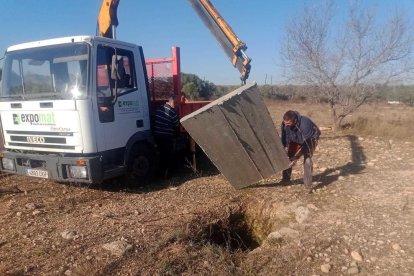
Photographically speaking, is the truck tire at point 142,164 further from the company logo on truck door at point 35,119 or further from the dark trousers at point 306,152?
the dark trousers at point 306,152

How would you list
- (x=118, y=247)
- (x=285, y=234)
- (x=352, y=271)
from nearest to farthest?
(x=352, y=271) → (x=118, y=247) → (x=285, y=234)

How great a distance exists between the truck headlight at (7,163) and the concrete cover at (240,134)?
9.77 ft

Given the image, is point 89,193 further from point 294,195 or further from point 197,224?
point 294,195

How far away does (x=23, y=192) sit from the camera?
19.4ft

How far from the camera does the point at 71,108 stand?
5020 mm

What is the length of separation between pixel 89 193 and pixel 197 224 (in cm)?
209

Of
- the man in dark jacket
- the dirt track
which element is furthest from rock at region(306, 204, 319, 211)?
the man in dark jacket

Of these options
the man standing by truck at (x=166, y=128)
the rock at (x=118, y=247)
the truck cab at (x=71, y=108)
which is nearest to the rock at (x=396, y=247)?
the rock at (x=118, y=247)

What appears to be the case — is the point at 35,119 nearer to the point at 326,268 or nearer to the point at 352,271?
the point at 326,268

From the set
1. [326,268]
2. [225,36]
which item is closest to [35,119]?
[225,36]

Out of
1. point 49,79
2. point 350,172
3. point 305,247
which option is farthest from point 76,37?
point 350,172

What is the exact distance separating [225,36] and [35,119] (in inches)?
162

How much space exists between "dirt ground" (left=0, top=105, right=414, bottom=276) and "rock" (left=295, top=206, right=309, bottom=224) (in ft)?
0.05

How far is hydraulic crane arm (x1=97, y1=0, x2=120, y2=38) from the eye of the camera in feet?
21.0
